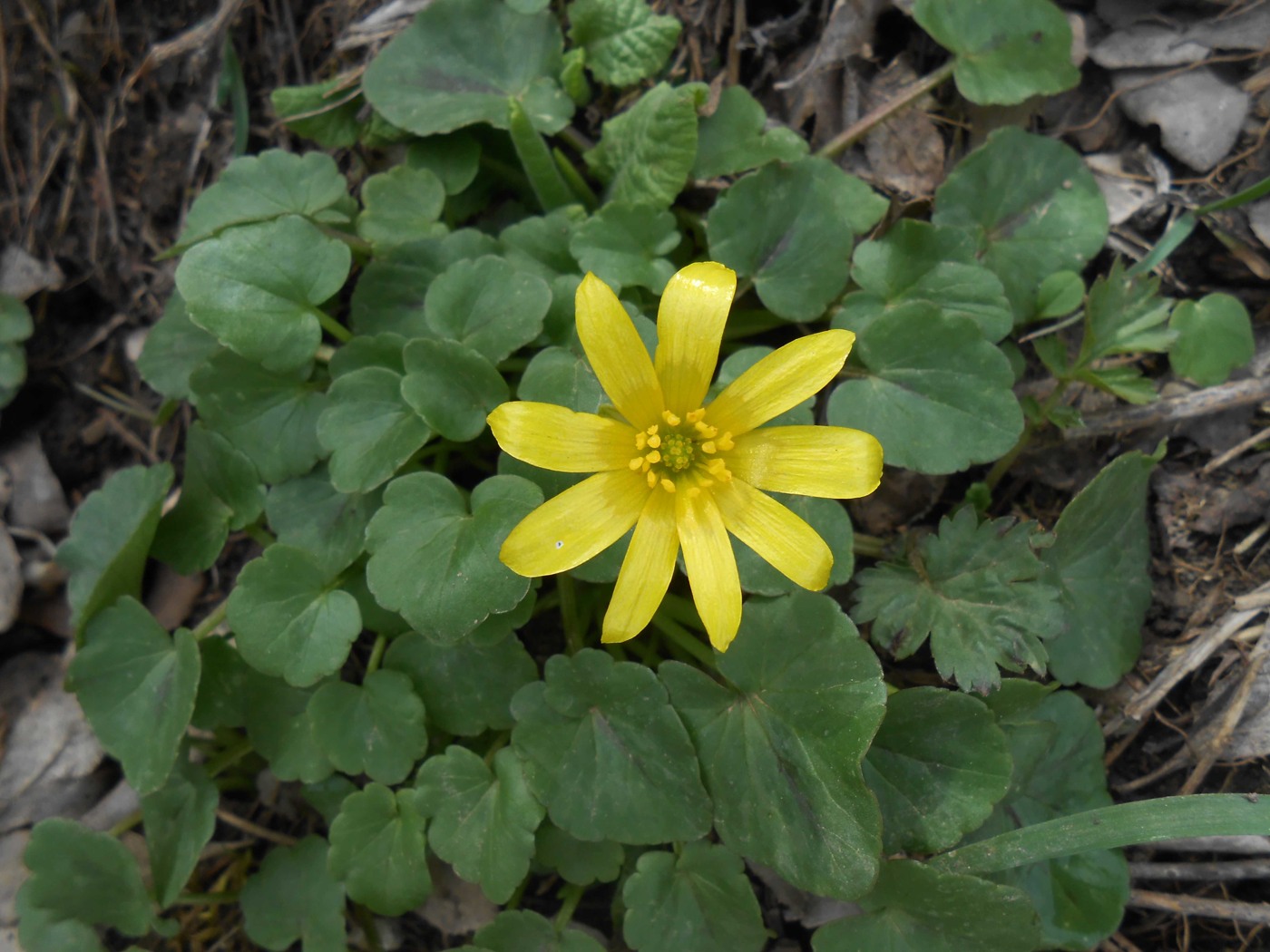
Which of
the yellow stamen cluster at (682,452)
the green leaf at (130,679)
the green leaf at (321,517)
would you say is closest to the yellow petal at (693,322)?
the yellow stamen cluster at (682,452)

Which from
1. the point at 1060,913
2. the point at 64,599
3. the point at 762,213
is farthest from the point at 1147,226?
the point at 64,599

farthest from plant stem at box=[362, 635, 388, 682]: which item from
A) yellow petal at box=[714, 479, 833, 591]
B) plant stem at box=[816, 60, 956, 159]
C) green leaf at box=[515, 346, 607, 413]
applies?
plant stem at box=[816, 60, 956, 159]

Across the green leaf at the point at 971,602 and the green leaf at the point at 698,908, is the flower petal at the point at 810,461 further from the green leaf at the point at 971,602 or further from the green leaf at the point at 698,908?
the green leaf at the point at 698,908

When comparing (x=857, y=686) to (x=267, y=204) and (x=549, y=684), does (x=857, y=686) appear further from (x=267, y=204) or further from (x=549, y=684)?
(x=267, y=204)

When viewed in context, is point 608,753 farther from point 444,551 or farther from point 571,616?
point 444,551

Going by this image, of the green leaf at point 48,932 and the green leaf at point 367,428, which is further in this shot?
the green leaf at point 48,932

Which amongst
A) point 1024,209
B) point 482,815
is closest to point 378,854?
point 482,815
